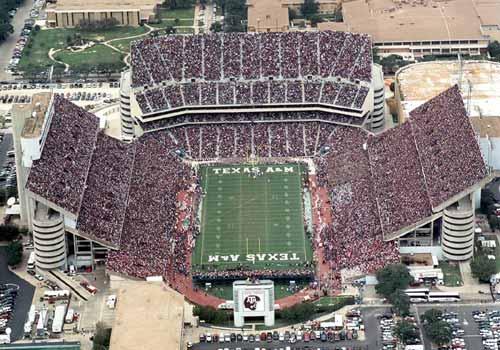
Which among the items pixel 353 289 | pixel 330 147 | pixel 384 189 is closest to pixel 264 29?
pixel 330 147

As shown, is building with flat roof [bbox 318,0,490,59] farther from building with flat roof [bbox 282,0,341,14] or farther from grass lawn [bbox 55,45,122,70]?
grass lawn [bbox 55,45,122,70]

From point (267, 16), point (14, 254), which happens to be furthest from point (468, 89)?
point (14, 254)

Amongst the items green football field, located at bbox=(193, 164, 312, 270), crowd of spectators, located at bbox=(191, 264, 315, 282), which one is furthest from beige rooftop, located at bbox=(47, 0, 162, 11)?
crowd of spectators, located at bbox=(191, 264, 315, 282)

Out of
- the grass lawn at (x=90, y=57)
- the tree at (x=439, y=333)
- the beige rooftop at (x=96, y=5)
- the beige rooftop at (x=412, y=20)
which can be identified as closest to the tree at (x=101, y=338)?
the tree at (x=439, y=333)

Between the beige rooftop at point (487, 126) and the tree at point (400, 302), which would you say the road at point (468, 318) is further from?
the beige rooftop at point (487, 126)

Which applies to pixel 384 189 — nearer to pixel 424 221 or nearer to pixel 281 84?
pixel 424 221
